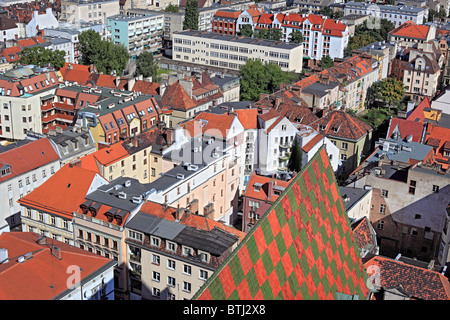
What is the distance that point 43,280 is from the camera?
141ft

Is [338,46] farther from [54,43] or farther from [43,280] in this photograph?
[43,280]

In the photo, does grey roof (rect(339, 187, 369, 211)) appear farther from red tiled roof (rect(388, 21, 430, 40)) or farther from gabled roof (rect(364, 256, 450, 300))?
red tiled roof (rect(388, 21, 430, 40))

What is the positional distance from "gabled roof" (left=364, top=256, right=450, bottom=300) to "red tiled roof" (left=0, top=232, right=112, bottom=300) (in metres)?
23.2

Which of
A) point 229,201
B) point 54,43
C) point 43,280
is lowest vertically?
point 229,201

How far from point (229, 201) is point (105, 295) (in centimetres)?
2745

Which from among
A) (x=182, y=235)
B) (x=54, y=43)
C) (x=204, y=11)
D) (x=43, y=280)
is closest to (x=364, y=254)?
A: (x=182, y=235)

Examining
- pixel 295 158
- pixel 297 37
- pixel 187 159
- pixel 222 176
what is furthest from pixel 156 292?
pixel 297 37

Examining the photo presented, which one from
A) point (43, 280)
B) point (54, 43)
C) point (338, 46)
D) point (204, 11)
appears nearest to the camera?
point (43, 280)

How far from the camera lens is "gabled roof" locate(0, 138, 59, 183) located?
225 feet

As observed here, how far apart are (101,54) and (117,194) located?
74329 mm

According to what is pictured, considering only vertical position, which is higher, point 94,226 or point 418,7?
point 418,7

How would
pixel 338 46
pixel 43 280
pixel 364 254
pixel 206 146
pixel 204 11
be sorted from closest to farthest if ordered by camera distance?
pixel 43 280 → pixel 364 254 → pixel 206 146 → pixel 338 46 → pixel 204 11

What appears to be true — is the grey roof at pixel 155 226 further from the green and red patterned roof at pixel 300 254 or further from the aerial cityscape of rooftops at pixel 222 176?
the green and red patterned roof at pixel 300 254

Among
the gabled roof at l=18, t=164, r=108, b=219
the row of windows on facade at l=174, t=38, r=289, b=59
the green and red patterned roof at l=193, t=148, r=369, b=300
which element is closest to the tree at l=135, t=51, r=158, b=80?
the row of windows on facade at l=174, t=38, r=289, b=59
